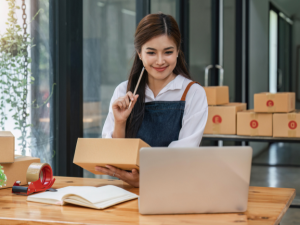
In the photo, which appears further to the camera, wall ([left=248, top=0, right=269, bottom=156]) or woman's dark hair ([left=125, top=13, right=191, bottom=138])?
wall ([left=248, top=0, right=269, bottom=156])

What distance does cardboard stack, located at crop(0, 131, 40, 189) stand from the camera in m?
1.53

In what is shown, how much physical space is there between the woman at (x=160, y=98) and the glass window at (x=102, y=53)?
2.31 ft

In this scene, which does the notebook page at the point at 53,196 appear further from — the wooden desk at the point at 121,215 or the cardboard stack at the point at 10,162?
the cardboard stack at the point at 10,162

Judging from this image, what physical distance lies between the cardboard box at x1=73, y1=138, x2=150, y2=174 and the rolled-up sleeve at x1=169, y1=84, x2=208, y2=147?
36cm

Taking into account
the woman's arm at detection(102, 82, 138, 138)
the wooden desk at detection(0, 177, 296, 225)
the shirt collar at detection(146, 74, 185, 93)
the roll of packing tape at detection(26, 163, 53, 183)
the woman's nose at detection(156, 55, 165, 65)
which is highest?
the woman's nose at detection(156, 55, 165, 65)

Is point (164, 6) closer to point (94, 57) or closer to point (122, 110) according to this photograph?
point (94, 57)

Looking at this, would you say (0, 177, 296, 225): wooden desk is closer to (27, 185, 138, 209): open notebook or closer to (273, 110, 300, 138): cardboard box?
(27, 185, 138, 209): open notebook

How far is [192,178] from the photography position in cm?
109

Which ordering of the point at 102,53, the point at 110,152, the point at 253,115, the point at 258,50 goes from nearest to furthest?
the point at 110,152 → the point at 102,53 → the point at 253,115 → the point at 258,50

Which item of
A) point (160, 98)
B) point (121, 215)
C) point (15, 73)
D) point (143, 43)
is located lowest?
point (121, 215)

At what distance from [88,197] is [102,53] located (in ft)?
5.75

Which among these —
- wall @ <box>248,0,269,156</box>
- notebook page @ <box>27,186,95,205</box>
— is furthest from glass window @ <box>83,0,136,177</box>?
wall @ <box>248,0,269,156</box>

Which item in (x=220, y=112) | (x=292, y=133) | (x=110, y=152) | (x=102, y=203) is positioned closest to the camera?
(x=102, y=203)

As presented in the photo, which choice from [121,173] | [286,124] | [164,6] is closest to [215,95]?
[286,124]
